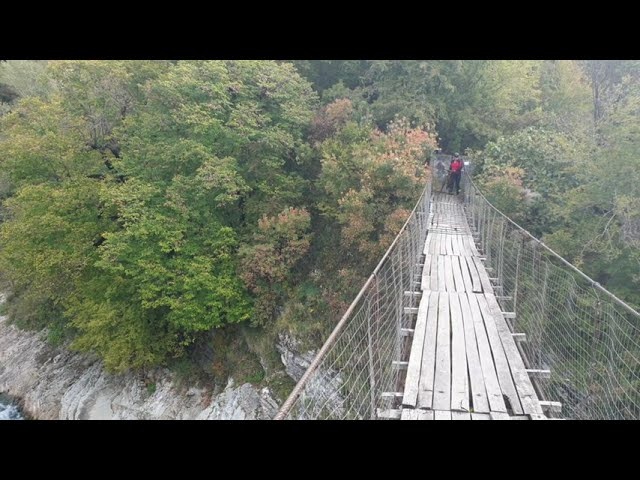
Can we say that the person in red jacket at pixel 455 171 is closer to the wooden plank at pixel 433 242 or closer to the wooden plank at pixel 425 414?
the wooden plank at pixel 433 242

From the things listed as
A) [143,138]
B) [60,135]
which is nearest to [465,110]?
[143,138]

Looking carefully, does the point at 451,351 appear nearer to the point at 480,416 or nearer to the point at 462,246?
the point at 480,416

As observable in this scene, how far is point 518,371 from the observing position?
8.22 feet

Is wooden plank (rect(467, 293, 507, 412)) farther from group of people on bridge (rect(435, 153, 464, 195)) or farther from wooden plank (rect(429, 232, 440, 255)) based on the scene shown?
group of people on bridge (rect(435, 153, 464, 195))

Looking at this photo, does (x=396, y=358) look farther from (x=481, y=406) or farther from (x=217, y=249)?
(x=217, y=249)

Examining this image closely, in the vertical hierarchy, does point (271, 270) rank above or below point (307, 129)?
below

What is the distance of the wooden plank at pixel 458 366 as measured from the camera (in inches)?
88.2

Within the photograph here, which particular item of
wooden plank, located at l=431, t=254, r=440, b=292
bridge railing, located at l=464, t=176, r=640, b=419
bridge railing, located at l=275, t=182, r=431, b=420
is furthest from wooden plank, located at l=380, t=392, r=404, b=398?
wooden plank, located at l=431, t=254, r=440, b=292

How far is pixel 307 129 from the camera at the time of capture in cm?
1039

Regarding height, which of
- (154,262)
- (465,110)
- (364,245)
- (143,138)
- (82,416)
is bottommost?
(82,416)

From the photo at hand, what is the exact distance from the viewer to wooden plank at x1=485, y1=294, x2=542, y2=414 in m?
2.23

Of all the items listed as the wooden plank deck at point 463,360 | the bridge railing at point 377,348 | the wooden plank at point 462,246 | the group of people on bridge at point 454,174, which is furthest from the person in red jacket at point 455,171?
the wooden plank deck at point 463,360

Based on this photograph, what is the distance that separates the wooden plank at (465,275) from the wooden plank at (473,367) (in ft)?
1.73

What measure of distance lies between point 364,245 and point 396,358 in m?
4.82
